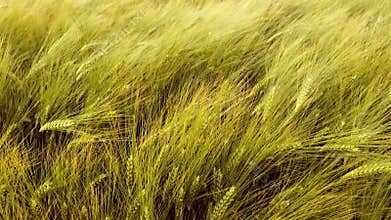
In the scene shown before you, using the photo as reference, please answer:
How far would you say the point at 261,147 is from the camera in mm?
972

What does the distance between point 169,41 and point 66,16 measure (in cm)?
73

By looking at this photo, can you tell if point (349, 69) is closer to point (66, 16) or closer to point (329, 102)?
point (329, 102)

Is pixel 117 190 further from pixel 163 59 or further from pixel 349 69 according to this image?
pixel 349 69

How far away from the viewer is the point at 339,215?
84 centimetres

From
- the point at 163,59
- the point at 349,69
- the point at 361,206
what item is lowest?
the point at 361,206

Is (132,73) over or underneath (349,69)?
over

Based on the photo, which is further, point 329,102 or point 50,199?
point 329,102

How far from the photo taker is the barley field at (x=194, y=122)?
845mm

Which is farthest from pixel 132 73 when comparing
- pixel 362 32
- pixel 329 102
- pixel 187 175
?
pixel 362 32

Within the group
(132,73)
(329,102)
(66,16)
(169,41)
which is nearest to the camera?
(329,102)

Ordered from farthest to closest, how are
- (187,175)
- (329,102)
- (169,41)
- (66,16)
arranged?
1. (66,16)
2. (169,41)
3. (329,102)
4. (187,175)

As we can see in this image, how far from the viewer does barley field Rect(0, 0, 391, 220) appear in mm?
845

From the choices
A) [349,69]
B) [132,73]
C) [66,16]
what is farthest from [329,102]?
[66,16]

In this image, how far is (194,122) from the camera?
0.96 m
